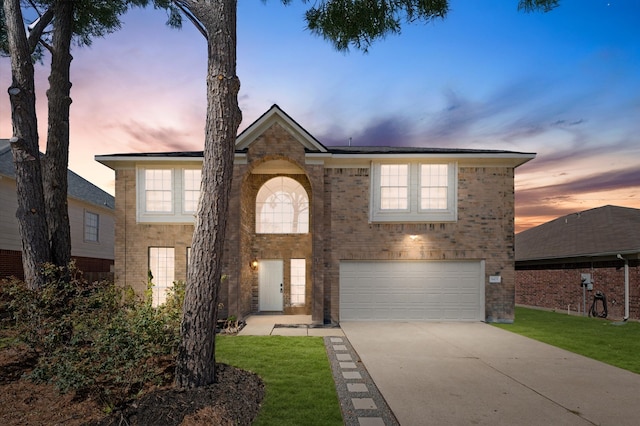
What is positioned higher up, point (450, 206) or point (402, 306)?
point (450, 206)

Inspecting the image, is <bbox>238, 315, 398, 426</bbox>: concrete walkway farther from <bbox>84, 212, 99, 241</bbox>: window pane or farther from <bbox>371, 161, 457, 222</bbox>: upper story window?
<bbox>84, 212, 99, 241</bbox>: window pane

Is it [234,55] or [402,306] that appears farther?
[402,306]

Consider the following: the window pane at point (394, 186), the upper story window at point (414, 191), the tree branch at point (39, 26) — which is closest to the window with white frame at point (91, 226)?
the tree branch at point (39, 26)

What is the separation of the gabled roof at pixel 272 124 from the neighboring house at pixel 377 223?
38 mm

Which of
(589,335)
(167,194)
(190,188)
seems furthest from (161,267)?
(589,335)

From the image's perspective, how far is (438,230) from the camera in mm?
14305

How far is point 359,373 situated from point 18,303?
597 cm

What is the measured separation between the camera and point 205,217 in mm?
5746

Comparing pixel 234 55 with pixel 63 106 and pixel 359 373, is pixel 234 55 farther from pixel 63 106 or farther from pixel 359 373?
pixel 359 373

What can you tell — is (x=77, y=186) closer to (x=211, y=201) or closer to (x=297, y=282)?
(x=297, y=282)

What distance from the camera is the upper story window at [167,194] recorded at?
14555 mm

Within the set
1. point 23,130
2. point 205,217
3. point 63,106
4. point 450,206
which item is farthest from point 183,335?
point 450,206

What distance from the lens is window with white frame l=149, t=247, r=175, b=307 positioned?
1459 centimetres

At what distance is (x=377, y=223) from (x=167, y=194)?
8128mm
